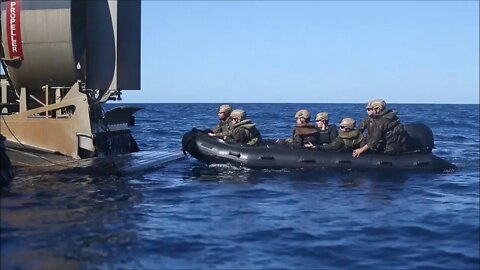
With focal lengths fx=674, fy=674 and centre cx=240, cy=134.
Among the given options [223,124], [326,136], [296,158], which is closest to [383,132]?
[326,136]

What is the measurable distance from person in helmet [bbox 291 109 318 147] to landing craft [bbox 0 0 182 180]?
491 centimetres

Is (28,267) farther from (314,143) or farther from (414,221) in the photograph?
(314,143)

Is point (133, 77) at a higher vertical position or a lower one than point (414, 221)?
higher

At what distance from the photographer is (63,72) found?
17328 mm

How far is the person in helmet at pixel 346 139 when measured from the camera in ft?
55.5

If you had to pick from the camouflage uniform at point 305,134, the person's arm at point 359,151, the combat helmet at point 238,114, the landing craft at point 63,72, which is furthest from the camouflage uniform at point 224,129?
the person's arm at point 359,151

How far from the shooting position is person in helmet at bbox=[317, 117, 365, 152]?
16906 mm

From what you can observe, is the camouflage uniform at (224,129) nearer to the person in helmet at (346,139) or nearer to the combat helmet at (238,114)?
the combat helmet at (238,114)

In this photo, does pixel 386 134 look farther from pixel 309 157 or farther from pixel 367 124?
pixel 309 157

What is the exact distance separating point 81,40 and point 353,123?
24.0 feet

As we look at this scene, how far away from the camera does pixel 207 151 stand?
58.5 feet

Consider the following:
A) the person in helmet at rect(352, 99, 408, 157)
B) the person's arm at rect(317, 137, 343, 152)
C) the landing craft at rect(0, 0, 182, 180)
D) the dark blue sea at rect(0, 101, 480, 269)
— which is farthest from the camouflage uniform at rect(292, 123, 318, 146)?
the landing craft at rect(0, 0, 182, 180)

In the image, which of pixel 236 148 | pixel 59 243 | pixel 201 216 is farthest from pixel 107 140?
pixel 59 243

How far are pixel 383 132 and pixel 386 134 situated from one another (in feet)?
0.42
